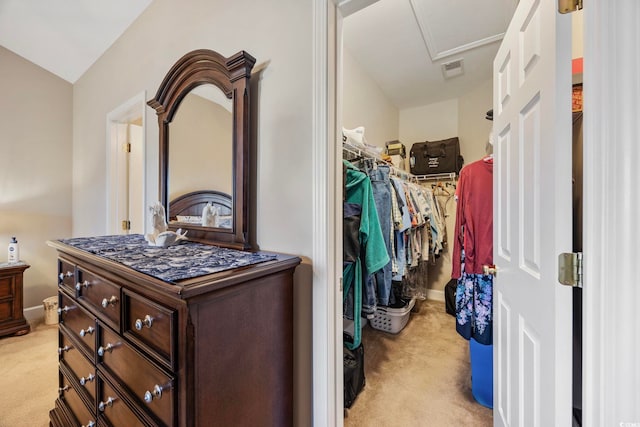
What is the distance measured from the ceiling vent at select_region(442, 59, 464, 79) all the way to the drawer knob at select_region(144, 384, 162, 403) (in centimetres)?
314

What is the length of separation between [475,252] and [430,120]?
7.85ft

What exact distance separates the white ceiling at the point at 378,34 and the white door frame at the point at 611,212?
1464 millimetres

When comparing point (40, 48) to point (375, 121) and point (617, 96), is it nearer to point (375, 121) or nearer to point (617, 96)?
point (375, 121)

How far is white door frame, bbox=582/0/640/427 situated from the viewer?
542mm

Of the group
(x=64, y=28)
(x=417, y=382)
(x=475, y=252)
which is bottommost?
(x=417, y=382)

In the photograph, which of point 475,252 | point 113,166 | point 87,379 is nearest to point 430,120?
point 475,252

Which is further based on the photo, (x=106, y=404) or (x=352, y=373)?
(x=352, y=373)

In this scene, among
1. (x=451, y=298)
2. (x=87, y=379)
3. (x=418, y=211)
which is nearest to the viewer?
(x=87, y=379)

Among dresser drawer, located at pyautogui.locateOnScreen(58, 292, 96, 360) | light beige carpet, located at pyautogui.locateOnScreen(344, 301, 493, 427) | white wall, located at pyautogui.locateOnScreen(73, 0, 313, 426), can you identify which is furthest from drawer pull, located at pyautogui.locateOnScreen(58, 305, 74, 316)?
light beige carpet, located at pyautogui.locateOnScreen(344, 301, 493, 427)

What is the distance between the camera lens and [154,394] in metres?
0.75

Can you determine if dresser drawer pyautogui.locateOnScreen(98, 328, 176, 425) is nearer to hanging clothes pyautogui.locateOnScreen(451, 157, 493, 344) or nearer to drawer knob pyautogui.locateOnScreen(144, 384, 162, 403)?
drawer knob pyautogui.locateOnScreen(144, 384, 162, 403)

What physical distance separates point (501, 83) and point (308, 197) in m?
1.07

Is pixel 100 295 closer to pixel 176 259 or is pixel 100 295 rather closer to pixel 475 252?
pixel 176 259

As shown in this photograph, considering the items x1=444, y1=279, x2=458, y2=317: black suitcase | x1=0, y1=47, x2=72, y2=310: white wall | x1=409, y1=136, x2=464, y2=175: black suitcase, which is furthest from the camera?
x1=409, y1=136, x2=464, y2=175: black suitcase
